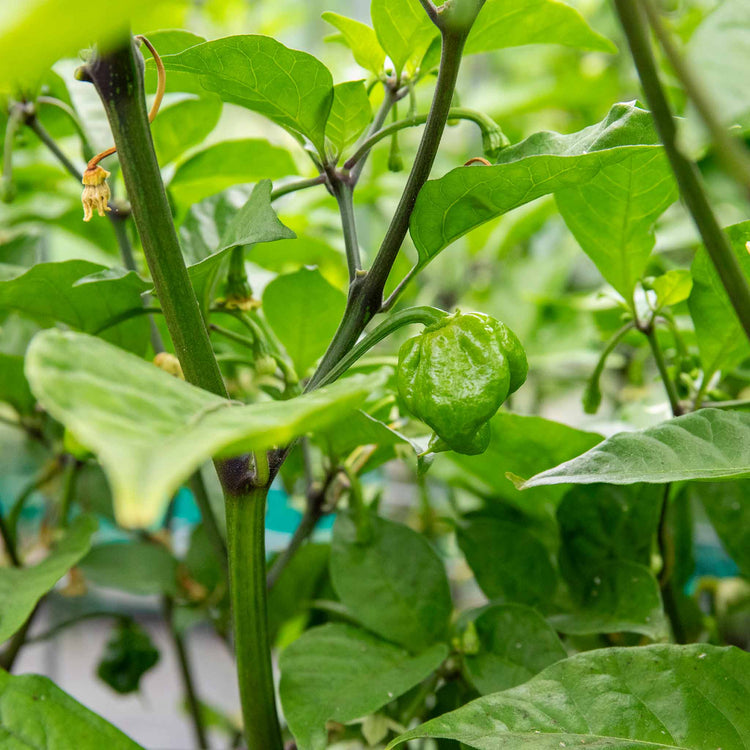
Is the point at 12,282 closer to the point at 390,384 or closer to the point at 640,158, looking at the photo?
the point at 390,384

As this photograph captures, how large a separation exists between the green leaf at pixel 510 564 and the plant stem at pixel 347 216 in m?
0.22

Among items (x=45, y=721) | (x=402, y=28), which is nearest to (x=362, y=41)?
(x=402, y=28)

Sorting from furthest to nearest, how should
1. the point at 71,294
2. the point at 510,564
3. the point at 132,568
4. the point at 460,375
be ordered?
1. the point at 132,568
2. the point at 510,564
3. the point at 71,294
4. the point at 460,375

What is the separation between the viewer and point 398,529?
498 millimetres

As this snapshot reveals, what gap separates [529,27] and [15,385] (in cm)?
43

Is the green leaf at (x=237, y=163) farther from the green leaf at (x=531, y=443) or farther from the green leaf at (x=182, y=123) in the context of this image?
the green leaf at (x=531, y=443)

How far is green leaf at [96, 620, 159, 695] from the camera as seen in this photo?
0.67 meters

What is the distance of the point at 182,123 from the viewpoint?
55 centimetres

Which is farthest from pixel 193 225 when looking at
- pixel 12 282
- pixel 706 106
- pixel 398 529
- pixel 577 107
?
pixel 577 107

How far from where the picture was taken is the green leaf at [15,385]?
1.84ft

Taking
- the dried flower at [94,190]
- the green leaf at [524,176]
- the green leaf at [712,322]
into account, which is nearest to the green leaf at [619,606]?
the green leaf at [712,322]

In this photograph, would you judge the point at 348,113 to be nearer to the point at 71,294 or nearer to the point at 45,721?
the point at 71,294

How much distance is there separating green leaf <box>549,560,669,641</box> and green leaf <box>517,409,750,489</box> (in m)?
0.14

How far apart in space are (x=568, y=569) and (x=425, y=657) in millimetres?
128
